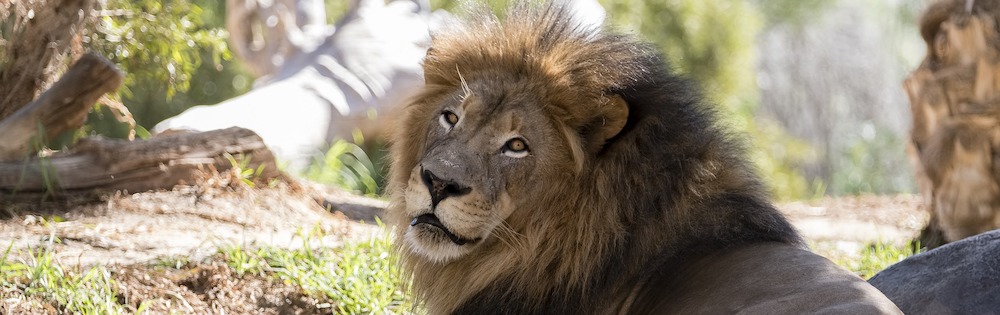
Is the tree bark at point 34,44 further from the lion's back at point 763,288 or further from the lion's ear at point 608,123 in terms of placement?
the lion's back at point 763,288

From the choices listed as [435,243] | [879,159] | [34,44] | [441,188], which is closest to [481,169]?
[441,188]

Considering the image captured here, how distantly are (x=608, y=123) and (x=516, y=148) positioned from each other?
0.98 feet

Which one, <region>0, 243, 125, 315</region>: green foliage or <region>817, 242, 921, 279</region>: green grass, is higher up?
<region>0, 243, 125, 315</region>: green foliage

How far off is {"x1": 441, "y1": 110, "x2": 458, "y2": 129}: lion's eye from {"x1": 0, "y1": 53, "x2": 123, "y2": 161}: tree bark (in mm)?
2655

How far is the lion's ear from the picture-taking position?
3.32 meters

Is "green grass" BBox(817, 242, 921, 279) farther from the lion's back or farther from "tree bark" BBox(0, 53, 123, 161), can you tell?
"tree bark" BBox(0, 53, 123, 161)

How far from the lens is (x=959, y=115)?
20.5ft

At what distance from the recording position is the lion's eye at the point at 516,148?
3.30 m

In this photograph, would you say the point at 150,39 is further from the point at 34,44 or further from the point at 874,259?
the point at 874,259

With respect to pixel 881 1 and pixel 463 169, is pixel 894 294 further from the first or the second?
pixel 881 1

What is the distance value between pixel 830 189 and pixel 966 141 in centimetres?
1577

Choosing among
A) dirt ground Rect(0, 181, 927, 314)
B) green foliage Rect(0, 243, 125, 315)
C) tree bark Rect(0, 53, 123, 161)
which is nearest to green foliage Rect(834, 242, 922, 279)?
dirt ground Rect(0, 181, 927, 314)

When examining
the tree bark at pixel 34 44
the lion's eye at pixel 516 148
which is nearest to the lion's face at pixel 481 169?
the lion's eye at pixel 516 148

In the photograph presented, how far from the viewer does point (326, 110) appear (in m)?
11.7
